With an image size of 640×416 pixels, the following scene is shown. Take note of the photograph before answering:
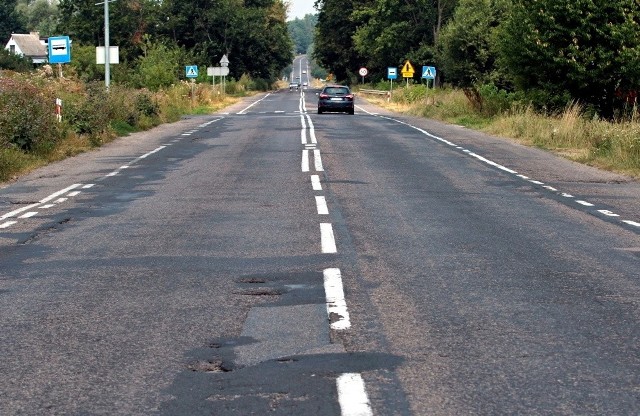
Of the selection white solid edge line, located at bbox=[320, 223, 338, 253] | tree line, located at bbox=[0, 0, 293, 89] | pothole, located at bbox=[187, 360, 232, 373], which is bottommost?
white solid edge line, located at bbox=[320, 223, 338, 253]

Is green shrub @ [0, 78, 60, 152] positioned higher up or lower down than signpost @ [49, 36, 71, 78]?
lower down

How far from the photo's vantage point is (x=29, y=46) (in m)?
134

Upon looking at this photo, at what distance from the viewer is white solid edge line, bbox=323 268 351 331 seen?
24.1 feet

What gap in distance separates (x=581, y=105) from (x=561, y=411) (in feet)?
99.5

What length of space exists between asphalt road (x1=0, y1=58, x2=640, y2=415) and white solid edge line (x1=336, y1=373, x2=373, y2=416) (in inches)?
0.8

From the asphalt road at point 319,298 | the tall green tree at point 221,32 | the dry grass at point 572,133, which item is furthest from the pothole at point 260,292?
the tall green tree at point 221,32

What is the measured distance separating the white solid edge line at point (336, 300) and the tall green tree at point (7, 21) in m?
146

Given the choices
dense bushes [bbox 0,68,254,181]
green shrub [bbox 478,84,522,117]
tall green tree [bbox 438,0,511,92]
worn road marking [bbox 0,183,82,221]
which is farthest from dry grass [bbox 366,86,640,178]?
dense bushes [bbox 0,68,254,181]

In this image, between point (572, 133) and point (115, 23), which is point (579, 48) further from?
point (115, 23)

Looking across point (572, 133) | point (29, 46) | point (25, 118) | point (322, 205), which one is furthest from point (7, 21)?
point (322, 205)

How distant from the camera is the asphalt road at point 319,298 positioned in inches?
225

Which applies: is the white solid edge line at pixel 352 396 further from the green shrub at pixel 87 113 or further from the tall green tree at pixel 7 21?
the tall green tree at pixel 7 21

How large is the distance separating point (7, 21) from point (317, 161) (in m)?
136

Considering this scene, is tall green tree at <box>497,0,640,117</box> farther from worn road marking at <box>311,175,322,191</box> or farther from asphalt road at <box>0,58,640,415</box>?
worn road marking at <box>311,175,322,191</box>
